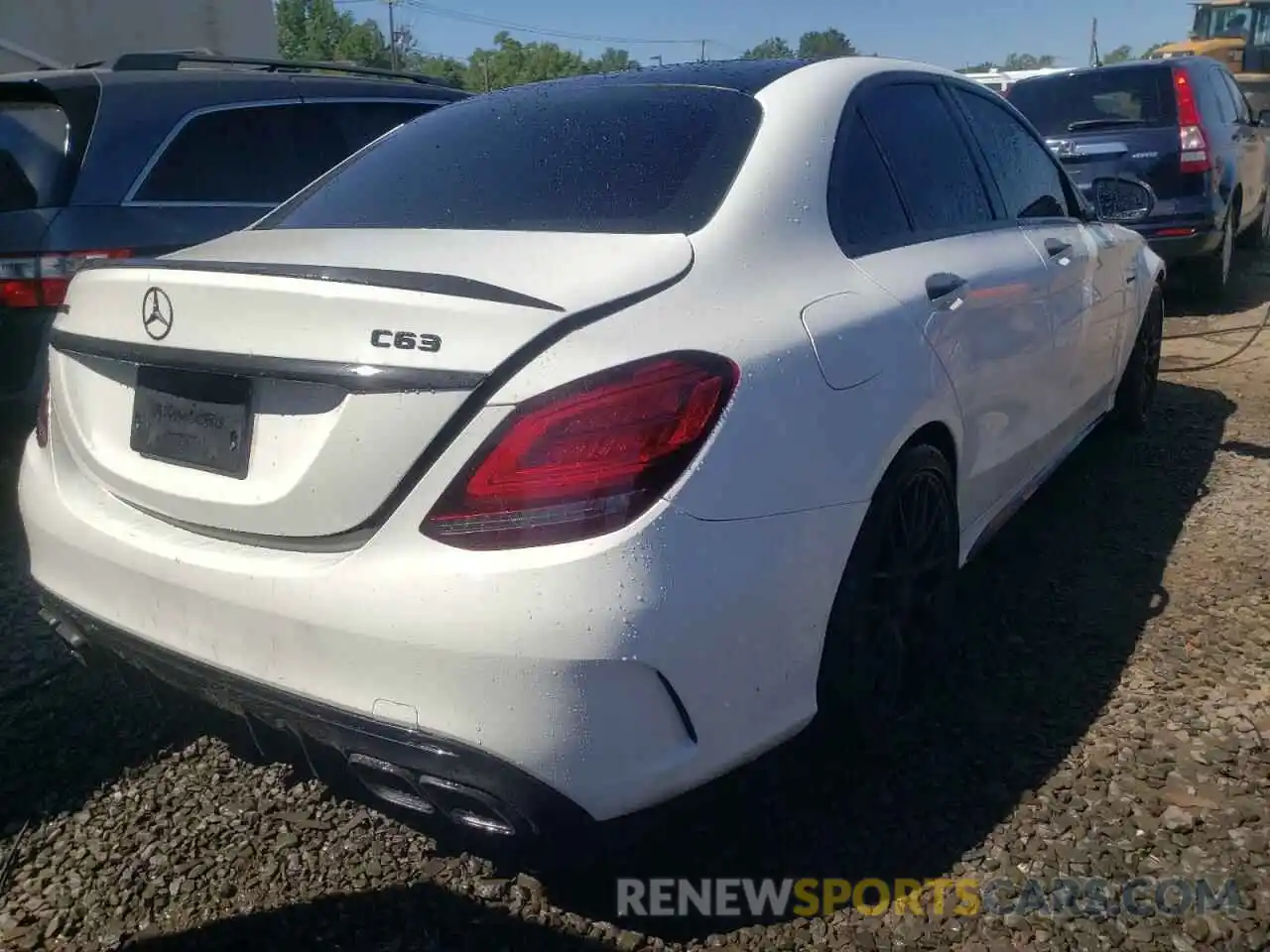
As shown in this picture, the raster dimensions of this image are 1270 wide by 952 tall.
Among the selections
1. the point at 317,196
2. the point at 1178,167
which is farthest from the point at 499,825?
the point at 1178,167

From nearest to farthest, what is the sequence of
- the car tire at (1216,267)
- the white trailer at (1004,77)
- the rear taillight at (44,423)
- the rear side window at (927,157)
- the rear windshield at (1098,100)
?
the rear taillight at (44,423) < the rear side window at (927,157) < the rear windshield at (1098,100) < the car tire at (1216,267) < the white trailer at (1004,77)

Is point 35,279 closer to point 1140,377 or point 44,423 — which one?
point 44,423


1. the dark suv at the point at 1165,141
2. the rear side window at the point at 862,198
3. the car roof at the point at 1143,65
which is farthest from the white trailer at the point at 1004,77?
the rear side window at the point at 862,198

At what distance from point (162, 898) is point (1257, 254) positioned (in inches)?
459

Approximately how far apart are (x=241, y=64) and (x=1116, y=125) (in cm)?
594

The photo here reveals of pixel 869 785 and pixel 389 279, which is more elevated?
pixel 389 279

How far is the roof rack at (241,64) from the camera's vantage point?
4.95m

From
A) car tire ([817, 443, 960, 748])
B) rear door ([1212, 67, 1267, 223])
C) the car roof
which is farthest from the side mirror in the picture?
rear door ([1212, 67, 1267, 223])

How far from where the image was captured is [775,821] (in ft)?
8.00

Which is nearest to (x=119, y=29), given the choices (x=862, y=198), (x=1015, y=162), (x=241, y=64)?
(x=241, y=64)

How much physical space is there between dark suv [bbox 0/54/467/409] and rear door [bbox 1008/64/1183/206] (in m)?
5.07

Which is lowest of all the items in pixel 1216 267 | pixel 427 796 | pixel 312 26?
pixel 1216 267

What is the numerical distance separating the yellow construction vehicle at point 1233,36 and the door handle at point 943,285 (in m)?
21.8

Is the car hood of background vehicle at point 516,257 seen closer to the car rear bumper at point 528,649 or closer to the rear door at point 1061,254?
the car rear bumper at point 528,649
